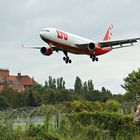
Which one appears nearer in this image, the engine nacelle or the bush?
the bush

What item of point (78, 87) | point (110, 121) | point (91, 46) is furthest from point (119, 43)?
point (78, 87)

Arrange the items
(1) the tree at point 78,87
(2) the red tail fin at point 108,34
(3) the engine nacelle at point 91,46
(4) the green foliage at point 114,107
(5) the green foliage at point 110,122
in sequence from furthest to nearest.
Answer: (1) the tree at point 78,87
(2) the red tail fin at point 108,34
(3) the engine nacelle at point 91,46
(4) the green foliage at point 114,107
(5) the green foliage at point 110,122

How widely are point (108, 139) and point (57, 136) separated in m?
2.02

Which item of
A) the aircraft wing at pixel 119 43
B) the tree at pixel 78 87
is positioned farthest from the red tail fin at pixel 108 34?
the tree at pixel 78 87

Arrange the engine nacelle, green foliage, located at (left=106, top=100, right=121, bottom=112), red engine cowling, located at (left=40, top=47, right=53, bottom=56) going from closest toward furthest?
green foliage, located at (left=106, top=100, right=121, bottom=112) < red engine cowling, located at (left=40, top=47, right=53, bottom=56) < the engine nacelle

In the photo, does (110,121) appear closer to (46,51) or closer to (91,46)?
(46,51)

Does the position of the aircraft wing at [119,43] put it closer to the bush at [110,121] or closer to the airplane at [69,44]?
the airplane at [69,44]

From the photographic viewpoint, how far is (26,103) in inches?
5418

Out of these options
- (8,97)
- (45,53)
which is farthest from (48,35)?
(8,97)

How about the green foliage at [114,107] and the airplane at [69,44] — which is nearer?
the green foliage at [114,107]

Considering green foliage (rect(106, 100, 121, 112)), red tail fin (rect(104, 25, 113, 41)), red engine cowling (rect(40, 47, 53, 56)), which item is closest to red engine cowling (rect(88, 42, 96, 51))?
red engine cowling (rect(40, 47, 53, 56))

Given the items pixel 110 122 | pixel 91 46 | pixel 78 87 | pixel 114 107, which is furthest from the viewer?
pixel 78 87

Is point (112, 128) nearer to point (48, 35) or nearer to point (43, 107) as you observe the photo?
point (43, 107)

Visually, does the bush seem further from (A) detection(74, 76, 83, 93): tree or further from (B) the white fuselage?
(A) detection(74, 76, 83, 93): tree
